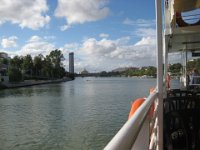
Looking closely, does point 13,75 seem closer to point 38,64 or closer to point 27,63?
point 27,63

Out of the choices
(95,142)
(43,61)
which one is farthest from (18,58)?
(95,142)

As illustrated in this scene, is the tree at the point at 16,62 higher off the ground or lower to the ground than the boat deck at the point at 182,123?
higher

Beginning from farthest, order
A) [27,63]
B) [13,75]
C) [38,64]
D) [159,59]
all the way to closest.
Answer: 1. [38,64]
2. [27,63]
3. [13,75]
4. [159,59]

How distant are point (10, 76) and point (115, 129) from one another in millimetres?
85346

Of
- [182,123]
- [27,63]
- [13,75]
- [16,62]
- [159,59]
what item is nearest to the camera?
[159,59]

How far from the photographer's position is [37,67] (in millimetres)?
131750

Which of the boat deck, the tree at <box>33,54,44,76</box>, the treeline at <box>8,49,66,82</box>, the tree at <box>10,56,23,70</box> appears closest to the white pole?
the boat deck

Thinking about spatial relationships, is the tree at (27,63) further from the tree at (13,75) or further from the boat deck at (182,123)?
the boat deck at (182,123)

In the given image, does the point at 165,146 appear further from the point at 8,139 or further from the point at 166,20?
the point at 8,139

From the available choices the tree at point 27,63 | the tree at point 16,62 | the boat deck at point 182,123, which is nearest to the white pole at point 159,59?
the boat deck at point 182,123

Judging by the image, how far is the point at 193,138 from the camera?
4.44 meters

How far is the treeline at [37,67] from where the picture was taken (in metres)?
103

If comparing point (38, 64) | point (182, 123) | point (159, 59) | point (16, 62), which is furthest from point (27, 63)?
point (159, 59)

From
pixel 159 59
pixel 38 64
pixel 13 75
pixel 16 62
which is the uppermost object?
pixel 16 62
